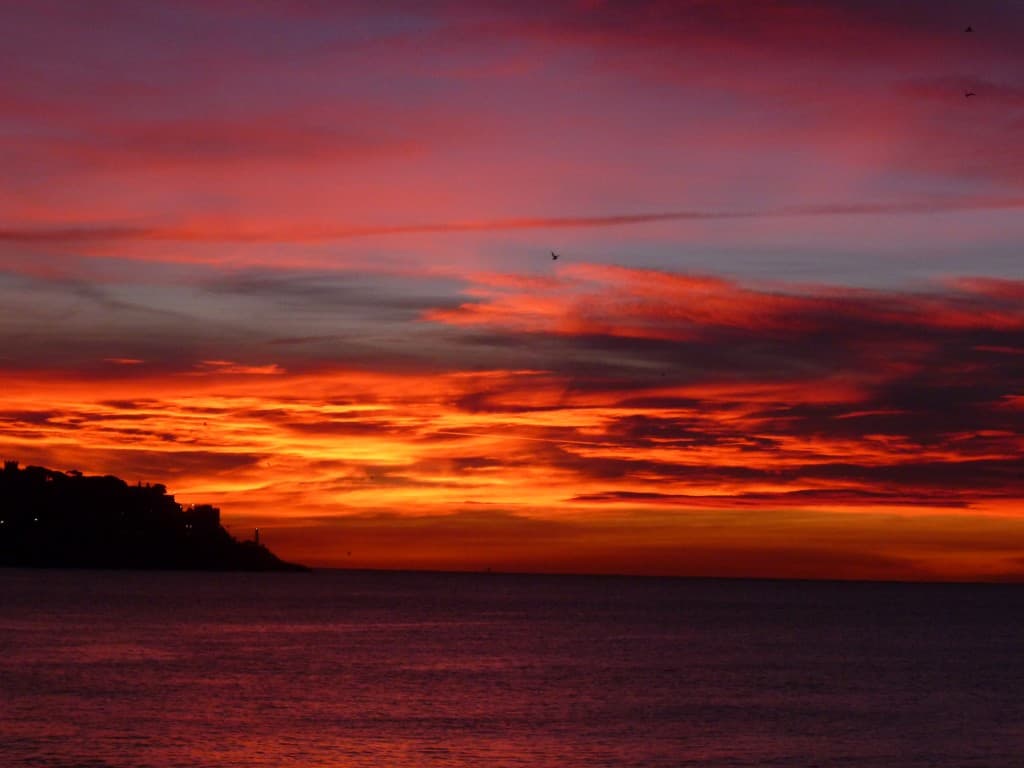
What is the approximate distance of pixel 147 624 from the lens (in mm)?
173000

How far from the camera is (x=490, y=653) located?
132 metres

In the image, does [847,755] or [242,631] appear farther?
[242,631]

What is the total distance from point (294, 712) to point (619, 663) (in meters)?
46.3

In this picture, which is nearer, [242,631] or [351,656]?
[351,656]

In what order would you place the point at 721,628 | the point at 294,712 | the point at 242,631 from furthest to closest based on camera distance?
the point at 721,628 → the point at 242,631 → the point at 294,712

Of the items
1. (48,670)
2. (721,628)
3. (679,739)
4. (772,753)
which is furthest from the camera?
(721,628)

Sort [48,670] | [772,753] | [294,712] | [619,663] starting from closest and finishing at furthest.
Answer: [772,753], [294,712], [48,670], [619,663]

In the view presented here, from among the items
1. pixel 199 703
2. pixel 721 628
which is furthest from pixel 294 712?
pixel 721 628

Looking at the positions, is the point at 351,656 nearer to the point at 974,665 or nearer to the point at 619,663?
the point at 619,663

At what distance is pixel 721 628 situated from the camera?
630 ft

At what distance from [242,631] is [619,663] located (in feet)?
192

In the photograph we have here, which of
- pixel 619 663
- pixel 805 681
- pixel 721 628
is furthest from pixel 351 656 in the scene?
pixel 721 628

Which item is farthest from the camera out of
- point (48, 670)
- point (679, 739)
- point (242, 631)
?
point (242, 631)

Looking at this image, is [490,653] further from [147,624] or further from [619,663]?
[147,624]
